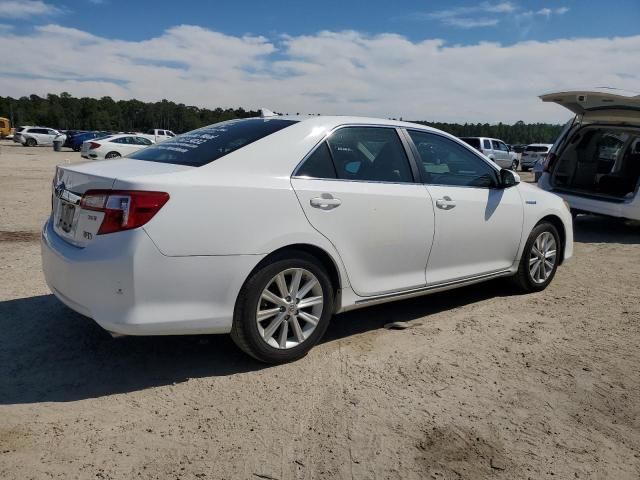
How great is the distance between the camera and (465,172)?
4.74 m

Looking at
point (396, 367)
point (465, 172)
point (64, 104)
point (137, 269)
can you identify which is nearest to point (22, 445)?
point (137, 269)

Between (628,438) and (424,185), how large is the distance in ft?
7.16

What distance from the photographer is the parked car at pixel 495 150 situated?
96.8 ft

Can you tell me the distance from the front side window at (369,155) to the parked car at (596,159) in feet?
17.9

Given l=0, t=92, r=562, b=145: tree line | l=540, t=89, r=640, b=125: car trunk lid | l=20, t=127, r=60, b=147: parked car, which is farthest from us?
l=0, t=92, r=562, b=145: tree line

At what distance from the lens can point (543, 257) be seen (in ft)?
18.1

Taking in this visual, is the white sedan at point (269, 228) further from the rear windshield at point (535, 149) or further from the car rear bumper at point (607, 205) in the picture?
the rear windshield at point (535, 149)

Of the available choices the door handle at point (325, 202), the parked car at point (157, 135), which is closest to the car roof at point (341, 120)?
the door handle at point (325, 202)

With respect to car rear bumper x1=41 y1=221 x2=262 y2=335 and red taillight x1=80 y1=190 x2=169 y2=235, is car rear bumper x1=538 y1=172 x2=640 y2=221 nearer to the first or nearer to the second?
car rear bumper x1=41 y1=221 x2=262 y2=335

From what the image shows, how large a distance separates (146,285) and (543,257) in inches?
159

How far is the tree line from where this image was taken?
99.8m

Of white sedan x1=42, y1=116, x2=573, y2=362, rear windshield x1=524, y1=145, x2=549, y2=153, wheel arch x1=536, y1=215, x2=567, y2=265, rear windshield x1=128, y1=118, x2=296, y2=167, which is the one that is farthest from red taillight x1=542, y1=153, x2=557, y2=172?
rear windshield x1=524, y1=145, x2=549, y2=153

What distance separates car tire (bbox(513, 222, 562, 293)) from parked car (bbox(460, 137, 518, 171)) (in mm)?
24572

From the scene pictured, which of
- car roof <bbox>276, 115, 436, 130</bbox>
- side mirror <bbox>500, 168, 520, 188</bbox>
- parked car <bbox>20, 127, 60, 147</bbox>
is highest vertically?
car roof <bbox>276, 115, 436, 130</bbox>
